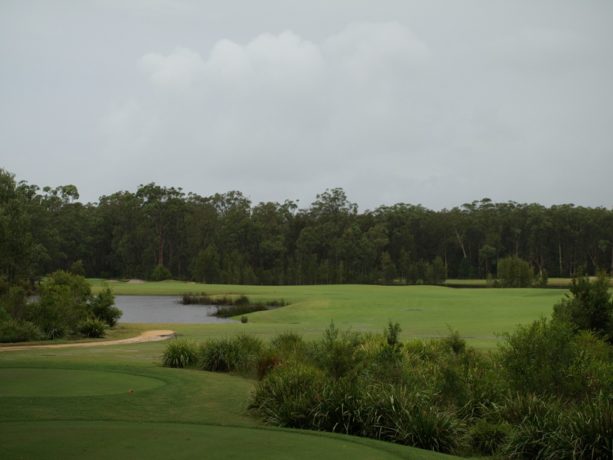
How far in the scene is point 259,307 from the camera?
175 feet

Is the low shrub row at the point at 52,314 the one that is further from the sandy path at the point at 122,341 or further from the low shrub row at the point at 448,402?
the low shrub row at the point at 448,402

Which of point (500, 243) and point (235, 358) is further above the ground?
point (500, 243)

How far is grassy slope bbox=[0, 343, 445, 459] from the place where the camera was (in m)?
9.12

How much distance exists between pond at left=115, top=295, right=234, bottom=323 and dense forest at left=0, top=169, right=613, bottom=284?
36.2 m

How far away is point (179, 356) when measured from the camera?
1891 centimetres

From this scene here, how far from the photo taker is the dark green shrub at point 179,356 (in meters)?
18.8

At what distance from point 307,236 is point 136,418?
10331 cm

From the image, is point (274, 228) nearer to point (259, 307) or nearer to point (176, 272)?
point (176, 272)

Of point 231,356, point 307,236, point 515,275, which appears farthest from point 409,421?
point 307,236

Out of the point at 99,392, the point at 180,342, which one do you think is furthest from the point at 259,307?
the point at 99,392

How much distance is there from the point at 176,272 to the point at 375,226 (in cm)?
4063

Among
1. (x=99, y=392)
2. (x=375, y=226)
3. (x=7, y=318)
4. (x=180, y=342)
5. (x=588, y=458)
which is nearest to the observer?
(x=588, y=458)

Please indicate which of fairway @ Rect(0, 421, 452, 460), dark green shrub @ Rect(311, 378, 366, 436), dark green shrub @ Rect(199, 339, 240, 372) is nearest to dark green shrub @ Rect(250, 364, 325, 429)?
dark green shrub @ Rect(311, 378, 366, 436)

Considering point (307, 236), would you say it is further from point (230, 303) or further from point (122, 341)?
point (122, 341)
